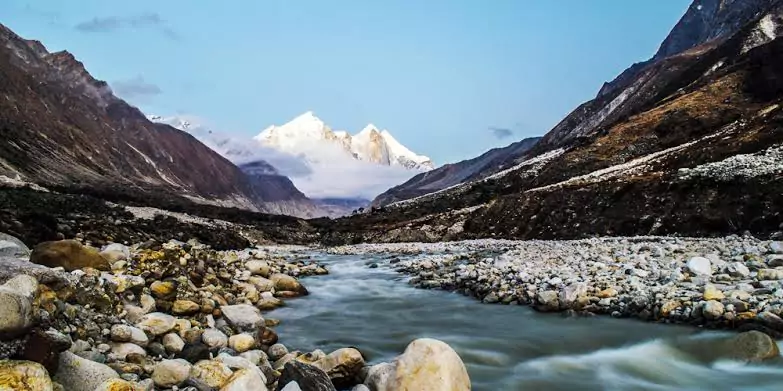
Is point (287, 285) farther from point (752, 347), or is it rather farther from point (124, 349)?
point (752, 347)

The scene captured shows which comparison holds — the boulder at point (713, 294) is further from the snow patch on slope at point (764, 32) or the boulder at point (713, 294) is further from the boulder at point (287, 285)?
the snow patch on slope at point (764, 32)

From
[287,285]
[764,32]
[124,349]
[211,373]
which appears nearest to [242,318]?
[124,349]

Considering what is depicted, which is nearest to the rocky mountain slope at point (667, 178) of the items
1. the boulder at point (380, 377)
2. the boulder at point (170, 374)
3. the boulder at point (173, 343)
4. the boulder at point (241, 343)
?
the boulder at point (380, 377)

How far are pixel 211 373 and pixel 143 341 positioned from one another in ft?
6.35

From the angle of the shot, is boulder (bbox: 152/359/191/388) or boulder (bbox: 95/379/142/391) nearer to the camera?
boulder (bbox: 95/379/142/391)

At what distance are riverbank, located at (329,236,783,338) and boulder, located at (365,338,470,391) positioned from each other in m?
7.06

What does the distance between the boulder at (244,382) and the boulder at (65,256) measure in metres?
6.09

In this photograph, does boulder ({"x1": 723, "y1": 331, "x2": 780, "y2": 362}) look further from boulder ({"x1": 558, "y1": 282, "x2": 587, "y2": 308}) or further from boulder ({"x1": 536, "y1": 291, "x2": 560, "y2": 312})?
boulder ({"x1": 536, "y1": 291, "x2": 560, "y2": 312})

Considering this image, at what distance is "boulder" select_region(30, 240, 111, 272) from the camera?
10.9 m

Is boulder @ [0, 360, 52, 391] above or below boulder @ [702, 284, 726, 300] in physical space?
above

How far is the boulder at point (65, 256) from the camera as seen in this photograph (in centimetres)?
1092

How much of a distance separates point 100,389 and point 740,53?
466 ft

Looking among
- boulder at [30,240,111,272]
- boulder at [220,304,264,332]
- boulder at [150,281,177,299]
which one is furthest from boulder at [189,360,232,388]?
boulder at [30,240,111,272]

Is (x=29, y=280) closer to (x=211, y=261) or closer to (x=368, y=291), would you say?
(x=211, y=261)
